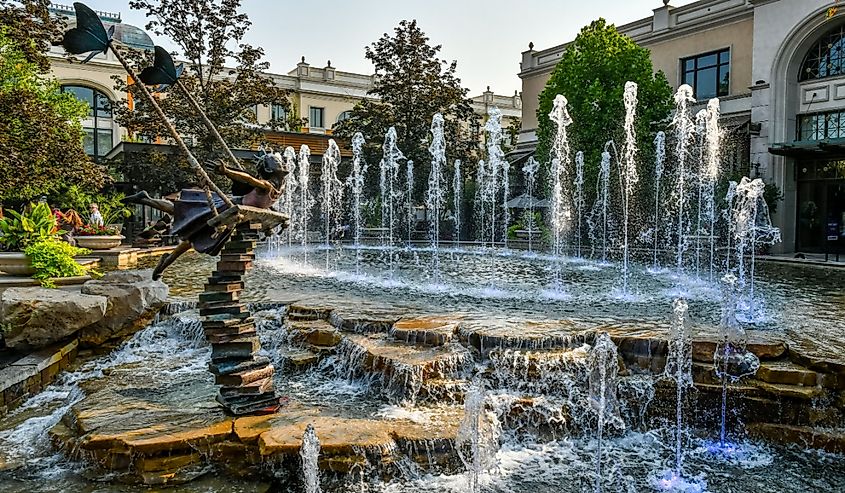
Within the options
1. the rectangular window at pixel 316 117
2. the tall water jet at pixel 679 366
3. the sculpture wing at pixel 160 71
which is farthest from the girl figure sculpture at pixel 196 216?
the rectangular window at pixel 316 117

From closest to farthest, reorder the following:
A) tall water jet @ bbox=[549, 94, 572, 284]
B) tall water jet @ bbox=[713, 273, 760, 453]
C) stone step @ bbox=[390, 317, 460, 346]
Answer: tall water jet @ bbox=[713, 273, 760, 453] → stone step @ bbox=[390, 317, 460, 346] → tall water jet @ bbox=[549, 94, 572, 284]

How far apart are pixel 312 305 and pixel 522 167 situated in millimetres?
23240

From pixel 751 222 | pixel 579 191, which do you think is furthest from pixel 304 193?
pixel 751 222

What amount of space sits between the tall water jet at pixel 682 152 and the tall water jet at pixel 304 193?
14.3 meters

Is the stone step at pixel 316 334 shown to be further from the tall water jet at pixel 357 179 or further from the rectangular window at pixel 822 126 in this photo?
the rectangular window at pixel 822 126

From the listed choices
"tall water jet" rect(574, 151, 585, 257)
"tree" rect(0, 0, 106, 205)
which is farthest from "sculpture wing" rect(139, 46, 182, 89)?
"tall water jet" rect(574, 151, 585, 257)

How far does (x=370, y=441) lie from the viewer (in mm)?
4953

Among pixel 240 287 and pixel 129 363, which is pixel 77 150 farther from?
pixel 240 287

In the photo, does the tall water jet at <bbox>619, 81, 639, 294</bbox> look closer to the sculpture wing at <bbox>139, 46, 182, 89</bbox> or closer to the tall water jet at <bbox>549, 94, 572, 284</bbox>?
the tall water jet at <bbox>549, 94, 572, 284</bbox>

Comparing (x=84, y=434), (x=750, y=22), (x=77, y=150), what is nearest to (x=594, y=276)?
(x=84, y=434)

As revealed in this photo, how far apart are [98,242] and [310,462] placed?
12403mm

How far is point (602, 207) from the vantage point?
2234cm

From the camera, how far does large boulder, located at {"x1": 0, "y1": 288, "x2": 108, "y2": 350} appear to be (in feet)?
23.9

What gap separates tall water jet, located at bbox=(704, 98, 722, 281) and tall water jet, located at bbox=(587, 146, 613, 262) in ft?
10.5
